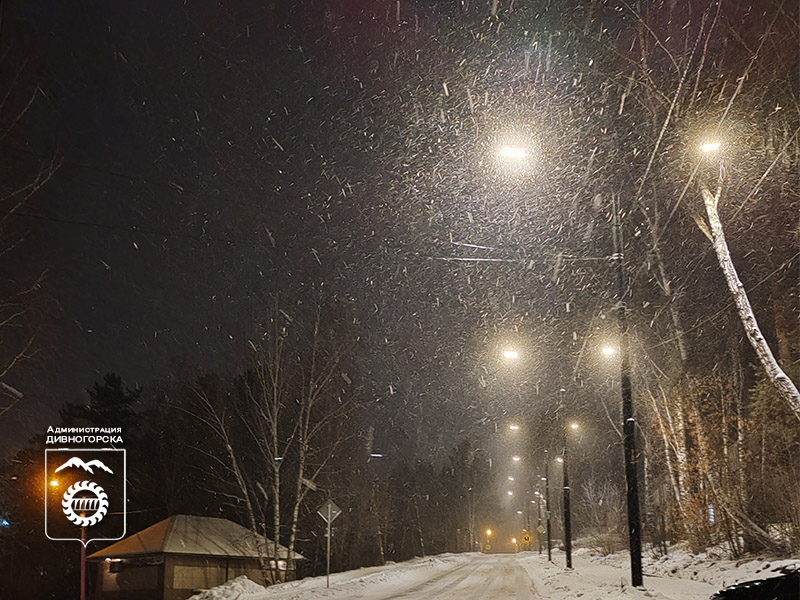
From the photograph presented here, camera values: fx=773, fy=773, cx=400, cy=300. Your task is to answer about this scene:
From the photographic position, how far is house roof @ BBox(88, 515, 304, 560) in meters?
35.1

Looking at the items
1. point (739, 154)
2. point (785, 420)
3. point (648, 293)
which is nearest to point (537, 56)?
point (739, 154)

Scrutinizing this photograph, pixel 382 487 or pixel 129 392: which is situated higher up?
pixel 129 392

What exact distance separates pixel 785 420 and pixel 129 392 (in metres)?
39.4

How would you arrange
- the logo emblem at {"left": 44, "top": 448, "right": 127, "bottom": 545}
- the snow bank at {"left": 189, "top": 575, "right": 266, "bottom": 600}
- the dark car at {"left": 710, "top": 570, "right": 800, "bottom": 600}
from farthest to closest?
the logo emblem at {"left": 44, "top": 448, "right": 127, "bottom": 545} → the snow bank at {"left": 189, "top": 575, "right": 266, "bottom": 600} → the dark car at {"left": 710, "top": 570, "right": 800, "bottom": 600}

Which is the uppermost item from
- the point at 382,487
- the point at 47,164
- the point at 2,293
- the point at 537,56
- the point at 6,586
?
the point at 537,56

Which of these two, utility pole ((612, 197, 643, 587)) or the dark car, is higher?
utility pole ((612, 197, 643, 587))

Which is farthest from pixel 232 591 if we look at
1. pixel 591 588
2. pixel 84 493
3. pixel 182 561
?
pixel 84 493

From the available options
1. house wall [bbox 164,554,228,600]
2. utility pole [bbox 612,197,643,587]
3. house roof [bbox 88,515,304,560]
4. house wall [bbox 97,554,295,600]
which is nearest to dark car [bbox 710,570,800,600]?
utility pole [bbox 612,197,643,587]

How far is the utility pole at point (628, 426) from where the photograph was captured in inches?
639

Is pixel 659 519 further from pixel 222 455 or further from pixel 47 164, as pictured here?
pixel 47 164

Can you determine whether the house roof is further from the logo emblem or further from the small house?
the logo emblem

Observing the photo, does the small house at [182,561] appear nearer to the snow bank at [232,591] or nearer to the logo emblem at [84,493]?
the logo emblem at [84,493]

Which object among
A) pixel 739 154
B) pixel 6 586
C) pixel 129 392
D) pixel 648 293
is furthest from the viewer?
pixel 129 392

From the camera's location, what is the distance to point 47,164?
15.5 meters
